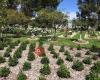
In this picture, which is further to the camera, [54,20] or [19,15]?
[19,15]

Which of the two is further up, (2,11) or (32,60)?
(2,11)

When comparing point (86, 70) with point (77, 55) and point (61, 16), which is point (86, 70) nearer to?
point (77, 55)

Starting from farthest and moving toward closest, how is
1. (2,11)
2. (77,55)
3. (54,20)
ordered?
(54,20), (2,11), (77,55)

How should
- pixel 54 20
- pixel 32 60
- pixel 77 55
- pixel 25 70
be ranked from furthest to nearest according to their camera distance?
pixel 54 20, pixel 77 55, pixel 32 60, pixel 25 70

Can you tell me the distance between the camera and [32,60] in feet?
73.0

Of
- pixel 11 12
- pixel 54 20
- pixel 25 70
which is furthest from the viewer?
pixel 11 12

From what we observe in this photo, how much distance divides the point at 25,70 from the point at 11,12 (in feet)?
129

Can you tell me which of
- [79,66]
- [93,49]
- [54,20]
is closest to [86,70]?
[79,66]

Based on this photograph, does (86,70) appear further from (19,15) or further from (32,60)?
(19,15)

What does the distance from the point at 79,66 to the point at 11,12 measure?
3948 centimetres

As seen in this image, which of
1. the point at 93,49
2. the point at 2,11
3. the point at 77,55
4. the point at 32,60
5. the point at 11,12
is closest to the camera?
the point at 32,60

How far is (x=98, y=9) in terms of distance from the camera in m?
45.5

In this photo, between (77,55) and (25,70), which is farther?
(77,55)

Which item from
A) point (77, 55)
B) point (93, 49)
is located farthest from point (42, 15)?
point (77, 55)
